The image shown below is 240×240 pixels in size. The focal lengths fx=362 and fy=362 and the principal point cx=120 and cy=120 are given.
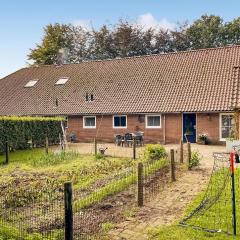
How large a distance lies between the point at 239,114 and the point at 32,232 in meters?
14.9

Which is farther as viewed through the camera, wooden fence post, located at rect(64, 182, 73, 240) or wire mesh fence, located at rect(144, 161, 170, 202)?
wire mesh fence, located at rect(144, 161, 170, 202)

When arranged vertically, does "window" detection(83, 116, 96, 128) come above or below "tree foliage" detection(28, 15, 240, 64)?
below

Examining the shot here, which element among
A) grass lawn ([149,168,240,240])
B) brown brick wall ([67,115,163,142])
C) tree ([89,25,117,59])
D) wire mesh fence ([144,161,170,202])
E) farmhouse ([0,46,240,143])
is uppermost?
tree ([89,25,117,59])

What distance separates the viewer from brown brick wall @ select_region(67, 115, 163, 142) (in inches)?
1159

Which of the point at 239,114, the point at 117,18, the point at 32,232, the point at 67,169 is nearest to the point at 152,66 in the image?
the point at 239,114

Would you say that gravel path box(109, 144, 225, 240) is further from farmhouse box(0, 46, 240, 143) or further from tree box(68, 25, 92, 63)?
tree box(68, 25, 92, 63)

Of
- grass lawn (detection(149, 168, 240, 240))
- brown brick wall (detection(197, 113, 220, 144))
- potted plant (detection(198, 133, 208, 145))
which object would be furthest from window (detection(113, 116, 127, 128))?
grass lawn (detection(149, 168, 240, 240))

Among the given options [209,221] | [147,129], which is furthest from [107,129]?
[209,221]

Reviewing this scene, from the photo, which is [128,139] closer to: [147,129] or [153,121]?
[147,129]

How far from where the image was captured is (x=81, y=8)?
18.0 meters

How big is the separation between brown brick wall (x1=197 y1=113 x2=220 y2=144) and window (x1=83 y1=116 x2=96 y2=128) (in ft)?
30.7

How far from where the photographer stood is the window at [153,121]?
2930 centimetres

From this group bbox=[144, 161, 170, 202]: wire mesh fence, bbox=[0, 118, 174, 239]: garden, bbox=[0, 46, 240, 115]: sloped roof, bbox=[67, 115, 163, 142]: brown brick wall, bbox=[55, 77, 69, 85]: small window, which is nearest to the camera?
bbox=[0, 118, 174, 239]: garden

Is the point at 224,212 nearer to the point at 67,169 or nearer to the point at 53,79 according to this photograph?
the point at 67,169
